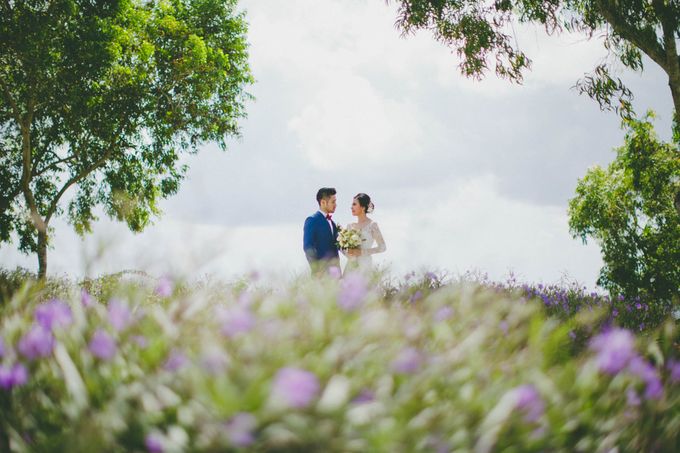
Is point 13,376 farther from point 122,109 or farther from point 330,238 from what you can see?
point 122,109

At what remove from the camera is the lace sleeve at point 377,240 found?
8.71m

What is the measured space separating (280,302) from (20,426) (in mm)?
1386

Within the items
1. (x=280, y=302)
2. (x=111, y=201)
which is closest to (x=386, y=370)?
(x=280, y=302)

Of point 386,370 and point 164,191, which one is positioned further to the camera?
point 164,191

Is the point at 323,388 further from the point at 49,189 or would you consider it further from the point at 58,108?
the point at 49,189

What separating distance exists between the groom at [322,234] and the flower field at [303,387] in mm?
4853

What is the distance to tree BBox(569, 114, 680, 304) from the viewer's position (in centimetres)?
2170

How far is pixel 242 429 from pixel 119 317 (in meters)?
1.28

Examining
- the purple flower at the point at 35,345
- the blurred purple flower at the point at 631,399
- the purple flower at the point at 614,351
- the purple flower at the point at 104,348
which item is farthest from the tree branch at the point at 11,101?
the blurred purple flower at the point at 631,399

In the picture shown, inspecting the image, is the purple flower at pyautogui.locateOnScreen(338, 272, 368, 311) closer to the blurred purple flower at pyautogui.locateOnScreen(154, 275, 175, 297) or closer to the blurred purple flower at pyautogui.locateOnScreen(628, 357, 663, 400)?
the blurred purple flower at pyautogui.locateOnScreen(154, 275, 175, 297)

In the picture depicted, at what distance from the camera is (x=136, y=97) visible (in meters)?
18.9

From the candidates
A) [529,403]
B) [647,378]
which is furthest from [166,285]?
[647,378]

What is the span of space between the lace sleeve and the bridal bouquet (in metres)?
0.27

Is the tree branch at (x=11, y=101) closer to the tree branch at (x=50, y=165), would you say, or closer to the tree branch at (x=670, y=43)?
the tree branch at (x=50, y=165)
